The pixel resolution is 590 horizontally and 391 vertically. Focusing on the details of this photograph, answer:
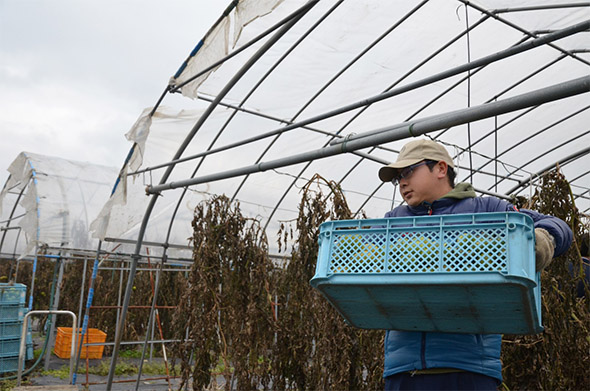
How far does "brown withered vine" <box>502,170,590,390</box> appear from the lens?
127 inches

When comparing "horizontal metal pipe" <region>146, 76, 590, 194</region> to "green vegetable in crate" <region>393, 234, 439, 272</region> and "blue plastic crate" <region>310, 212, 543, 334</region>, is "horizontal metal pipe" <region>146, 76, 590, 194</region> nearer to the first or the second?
"blue plastic crate" <region>310, 212, 543, 334</region>

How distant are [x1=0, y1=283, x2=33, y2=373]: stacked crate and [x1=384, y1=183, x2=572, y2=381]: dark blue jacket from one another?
737cm

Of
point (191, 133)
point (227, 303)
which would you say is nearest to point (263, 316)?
point (227, 303)

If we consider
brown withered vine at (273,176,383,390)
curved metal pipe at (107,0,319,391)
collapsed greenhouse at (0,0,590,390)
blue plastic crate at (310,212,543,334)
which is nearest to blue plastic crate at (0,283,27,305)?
collapsed greenhouse at (0,0,590,390)

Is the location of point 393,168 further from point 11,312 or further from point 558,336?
point 11,312

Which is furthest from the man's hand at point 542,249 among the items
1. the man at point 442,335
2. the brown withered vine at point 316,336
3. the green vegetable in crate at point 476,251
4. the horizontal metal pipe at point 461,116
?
the brown withered vine at point 316,336

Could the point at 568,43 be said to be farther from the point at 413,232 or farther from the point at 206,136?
the point at 413,232

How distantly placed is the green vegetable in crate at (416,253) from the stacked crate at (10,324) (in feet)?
25.0

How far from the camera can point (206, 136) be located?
5.94 metres

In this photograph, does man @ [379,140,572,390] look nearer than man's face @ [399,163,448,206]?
Yes

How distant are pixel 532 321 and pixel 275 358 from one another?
9.84ft

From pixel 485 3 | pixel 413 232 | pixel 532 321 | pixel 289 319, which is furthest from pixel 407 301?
pixel 485 3

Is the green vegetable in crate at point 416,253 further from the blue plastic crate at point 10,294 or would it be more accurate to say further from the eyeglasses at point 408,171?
the blue plastic crate at point 10,294

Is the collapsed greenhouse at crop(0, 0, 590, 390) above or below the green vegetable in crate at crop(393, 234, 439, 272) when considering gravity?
above
